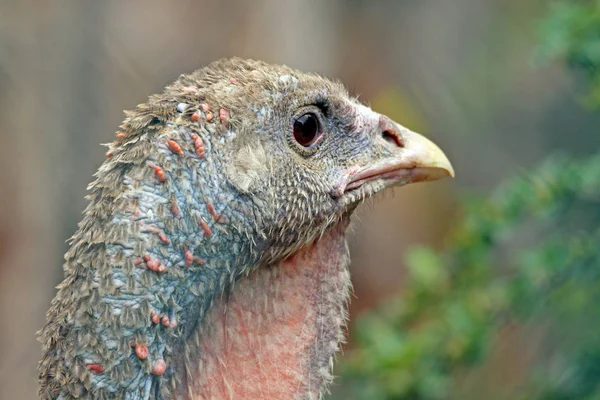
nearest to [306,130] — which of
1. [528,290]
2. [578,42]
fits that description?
[578,42]

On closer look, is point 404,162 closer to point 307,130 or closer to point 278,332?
point 307,130

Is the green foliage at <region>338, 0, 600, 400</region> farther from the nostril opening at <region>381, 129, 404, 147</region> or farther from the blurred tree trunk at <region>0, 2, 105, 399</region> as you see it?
the blurred tree trunk at <region>0, 2, 105, 399</region>

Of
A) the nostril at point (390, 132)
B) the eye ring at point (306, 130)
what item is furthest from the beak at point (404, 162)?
the eye ring at point (306, 130)

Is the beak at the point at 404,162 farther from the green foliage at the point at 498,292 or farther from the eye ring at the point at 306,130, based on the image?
the green foliage at the point at 498,292

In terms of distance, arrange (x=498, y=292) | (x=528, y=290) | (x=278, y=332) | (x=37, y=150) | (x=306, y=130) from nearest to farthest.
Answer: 1. (x=278, y=332)
2. (x=306, y=130)
3. (x=528, y=290)
4. (x=498, y=292)
5. (x=37, y=150)

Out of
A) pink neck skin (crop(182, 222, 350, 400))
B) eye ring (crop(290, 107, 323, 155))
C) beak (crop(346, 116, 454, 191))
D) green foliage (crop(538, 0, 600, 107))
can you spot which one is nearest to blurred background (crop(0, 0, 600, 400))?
green foliage (crop(538, 0, 600, 107))

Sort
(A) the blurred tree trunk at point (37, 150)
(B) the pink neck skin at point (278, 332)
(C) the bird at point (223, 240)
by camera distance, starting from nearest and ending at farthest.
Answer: (C) the bird at point (223, 240), (B) the pink neck skin at point (278, 332), (A) the blurred tree trunk at point (37, 150)

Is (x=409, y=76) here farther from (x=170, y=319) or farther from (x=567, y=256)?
(x=170, y=319)
